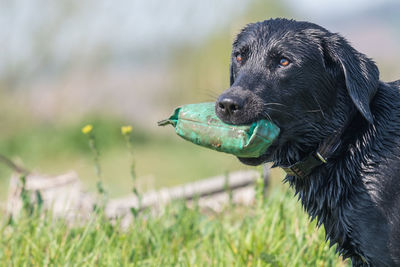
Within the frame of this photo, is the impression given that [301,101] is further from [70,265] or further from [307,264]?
[70,265]

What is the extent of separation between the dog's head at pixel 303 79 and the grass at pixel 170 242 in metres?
0.88

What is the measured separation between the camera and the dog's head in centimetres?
309

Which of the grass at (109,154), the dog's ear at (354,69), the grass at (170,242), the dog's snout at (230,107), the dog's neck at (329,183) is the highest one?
the dog's ear at (354,69)

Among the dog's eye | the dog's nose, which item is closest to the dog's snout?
the dog's nose

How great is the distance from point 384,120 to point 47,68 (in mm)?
11585

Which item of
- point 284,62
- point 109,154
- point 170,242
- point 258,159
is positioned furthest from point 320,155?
point 109,154

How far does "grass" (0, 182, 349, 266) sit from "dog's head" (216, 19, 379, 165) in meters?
0.88

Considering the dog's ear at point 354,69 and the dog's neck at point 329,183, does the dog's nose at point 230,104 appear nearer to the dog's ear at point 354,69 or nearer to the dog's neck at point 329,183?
the dog's neck at point 329,183

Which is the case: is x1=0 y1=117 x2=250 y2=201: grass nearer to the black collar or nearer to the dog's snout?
the black collar

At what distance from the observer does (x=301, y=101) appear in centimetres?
315

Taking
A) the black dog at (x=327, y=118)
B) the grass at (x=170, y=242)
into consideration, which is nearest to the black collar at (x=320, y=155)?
the black dog at (x=327, y=118)

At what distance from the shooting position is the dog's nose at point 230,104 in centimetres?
291

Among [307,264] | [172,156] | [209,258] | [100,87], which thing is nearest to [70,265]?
[209,258]

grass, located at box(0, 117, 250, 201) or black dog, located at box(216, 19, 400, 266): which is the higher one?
black dog, located at box(216, 19, 400, 266)
